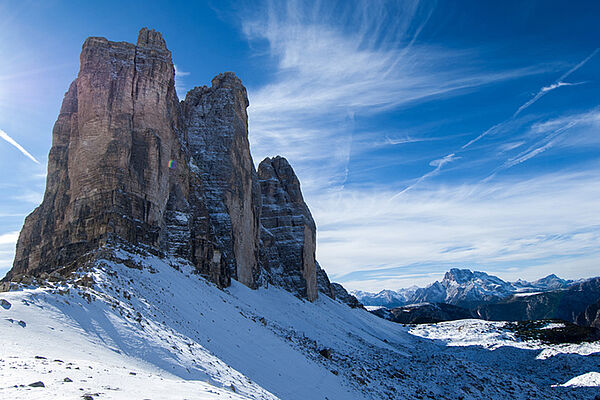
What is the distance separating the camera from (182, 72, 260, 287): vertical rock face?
4716cm

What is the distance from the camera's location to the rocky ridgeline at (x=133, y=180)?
29156 millimetres

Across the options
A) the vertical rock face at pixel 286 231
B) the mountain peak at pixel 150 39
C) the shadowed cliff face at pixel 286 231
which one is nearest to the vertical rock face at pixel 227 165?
the shadowed cliff face at pixel 286 231

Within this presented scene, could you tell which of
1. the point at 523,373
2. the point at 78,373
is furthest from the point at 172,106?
the point at 523,373

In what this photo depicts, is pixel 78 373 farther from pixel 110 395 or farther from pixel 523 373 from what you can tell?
Result: pixel 523 373

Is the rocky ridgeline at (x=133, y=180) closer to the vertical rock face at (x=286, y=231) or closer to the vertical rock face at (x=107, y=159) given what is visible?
the vertical rock face at (x=107, y=159)

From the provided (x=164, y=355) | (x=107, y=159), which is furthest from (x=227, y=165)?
(x=164, y=355)

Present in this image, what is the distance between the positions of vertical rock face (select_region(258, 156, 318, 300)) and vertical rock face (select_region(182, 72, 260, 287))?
10.2 meters

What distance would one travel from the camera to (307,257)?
71.8 meters

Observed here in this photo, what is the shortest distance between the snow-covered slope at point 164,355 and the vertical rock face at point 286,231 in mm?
32443

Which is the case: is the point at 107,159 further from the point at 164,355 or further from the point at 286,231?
the point at 286,231

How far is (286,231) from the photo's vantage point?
72.0 meters

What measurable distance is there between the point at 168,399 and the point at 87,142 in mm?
29322

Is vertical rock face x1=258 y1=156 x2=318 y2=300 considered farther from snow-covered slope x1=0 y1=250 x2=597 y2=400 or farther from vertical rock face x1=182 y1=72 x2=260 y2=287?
snow-covered slope x1=0 y1=250 x2=597 y2=400

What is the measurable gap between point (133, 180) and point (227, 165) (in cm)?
1989
